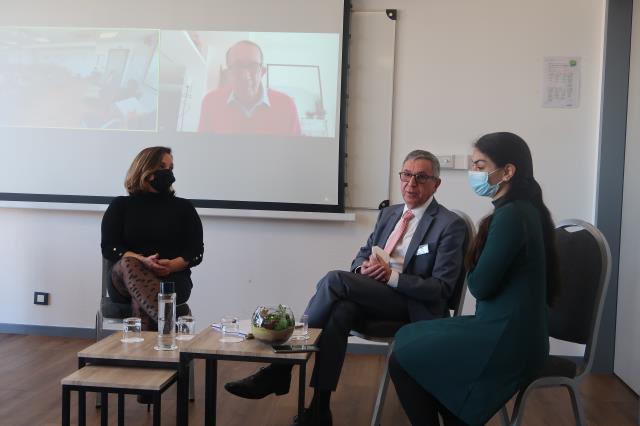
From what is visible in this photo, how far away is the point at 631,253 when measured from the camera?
3645mm

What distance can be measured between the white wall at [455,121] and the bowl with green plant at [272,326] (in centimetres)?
190

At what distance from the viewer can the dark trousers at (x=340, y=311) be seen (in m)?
2.65

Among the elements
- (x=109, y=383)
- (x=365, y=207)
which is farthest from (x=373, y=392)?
(x=109, y=383)

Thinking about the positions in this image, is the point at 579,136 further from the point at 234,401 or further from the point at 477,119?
the point at 234,401

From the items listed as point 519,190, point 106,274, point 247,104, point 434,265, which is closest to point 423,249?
point 434,265

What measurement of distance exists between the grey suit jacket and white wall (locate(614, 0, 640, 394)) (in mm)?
1284

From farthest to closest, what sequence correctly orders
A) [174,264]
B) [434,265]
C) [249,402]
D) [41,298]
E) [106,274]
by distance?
[41,298] → [106,274] → [174,264] → [249,402] → [434,265]

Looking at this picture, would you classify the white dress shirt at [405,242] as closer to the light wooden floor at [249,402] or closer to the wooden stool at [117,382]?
the light wooden floor at [249,402]

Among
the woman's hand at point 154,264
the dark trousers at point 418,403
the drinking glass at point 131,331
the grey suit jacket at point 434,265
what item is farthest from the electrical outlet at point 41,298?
the dark trousers at point 418,403

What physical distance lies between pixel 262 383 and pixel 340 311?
44cm

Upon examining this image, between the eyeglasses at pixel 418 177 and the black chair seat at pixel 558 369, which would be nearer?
the black chair seat at pixel 558 369

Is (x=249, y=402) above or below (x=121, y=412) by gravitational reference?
below

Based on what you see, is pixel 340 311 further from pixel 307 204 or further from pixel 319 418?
pixel 307 204

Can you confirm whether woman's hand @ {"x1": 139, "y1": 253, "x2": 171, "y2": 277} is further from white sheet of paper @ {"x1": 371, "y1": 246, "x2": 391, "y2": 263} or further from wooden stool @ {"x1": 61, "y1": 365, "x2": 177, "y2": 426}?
white sheet of paper @ {"x1": 371, "y1": 246, "x2": 391, "y2": 263}
